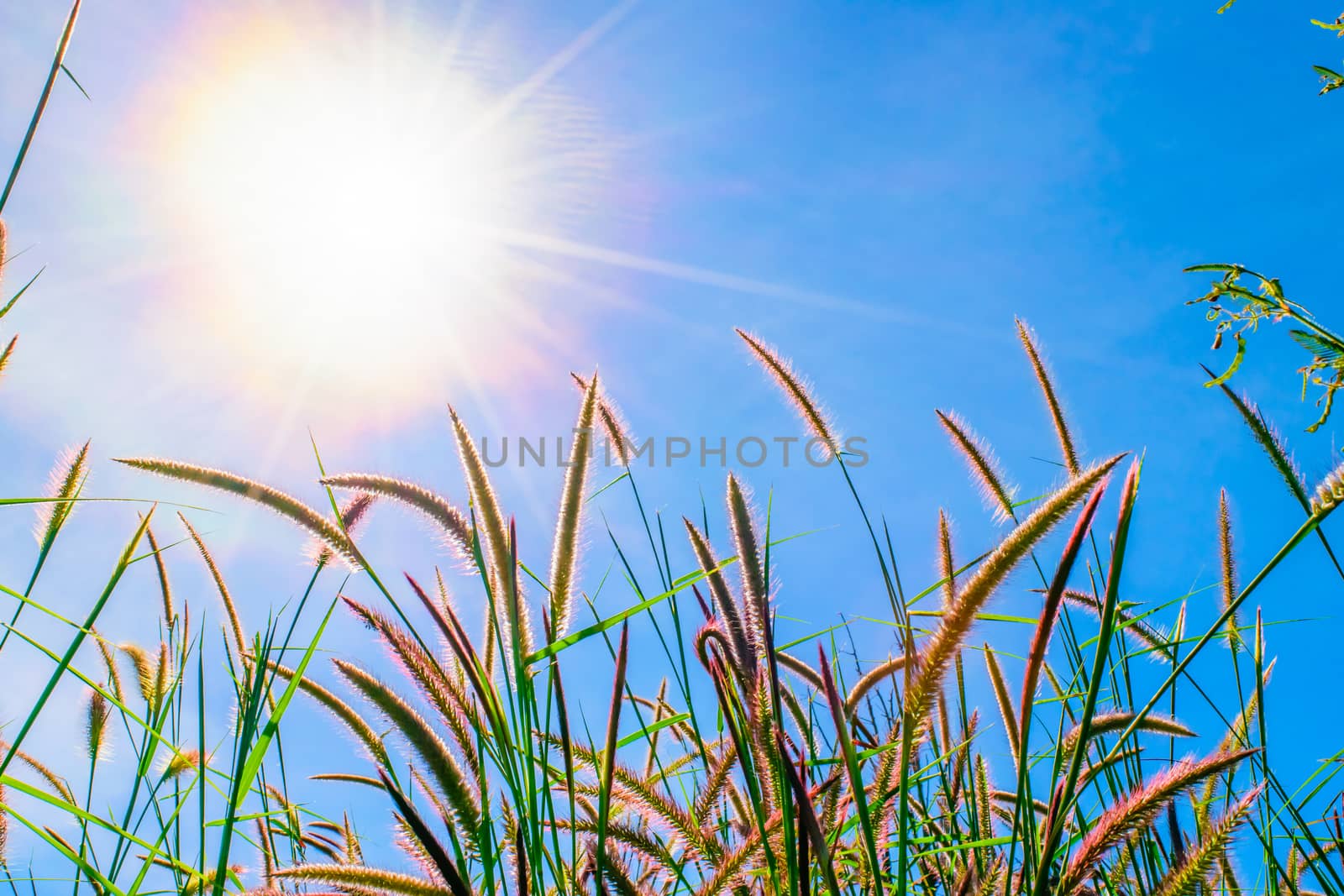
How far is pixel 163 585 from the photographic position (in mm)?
2775

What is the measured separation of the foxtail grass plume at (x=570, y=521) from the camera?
168cm

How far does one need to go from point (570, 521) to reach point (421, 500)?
1.12 feet

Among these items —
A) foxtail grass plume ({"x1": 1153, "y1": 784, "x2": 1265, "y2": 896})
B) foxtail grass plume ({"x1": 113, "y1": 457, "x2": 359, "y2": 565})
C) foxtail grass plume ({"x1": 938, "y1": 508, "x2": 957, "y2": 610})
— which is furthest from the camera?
foxtail grass plume ({"x1": 938, "y1": 508, "x2": 957, "y2": 610})

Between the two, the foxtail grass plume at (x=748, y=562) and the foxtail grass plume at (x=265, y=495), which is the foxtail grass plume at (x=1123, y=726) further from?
the foxtail grass plume at (x=265, y=495)

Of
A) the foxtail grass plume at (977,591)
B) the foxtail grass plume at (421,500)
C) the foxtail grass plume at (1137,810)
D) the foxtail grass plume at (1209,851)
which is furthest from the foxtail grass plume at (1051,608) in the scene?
the foxtail grass plume at (421,500)

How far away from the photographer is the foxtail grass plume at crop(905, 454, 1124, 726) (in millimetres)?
1223

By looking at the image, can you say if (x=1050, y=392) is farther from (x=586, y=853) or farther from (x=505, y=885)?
(x=505, y=885)

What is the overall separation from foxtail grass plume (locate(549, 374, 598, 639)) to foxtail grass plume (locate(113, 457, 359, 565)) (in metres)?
0.46

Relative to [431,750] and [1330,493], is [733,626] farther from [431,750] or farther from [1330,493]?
[1330,493]

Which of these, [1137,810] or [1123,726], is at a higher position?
[1123,726]

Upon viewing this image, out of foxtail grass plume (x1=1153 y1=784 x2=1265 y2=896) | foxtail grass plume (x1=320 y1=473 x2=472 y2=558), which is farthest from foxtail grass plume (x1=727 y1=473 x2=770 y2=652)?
foxtail grass plume (x1=1153 y1=784 x2=1265 y2=896)

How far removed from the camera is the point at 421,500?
183 cm

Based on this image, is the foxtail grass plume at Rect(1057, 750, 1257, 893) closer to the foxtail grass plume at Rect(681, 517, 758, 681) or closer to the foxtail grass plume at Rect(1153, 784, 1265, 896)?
the foxtail grass plume at Rect(1153, 784, 1265, 896)

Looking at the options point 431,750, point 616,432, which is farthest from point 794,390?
point 431,750
